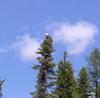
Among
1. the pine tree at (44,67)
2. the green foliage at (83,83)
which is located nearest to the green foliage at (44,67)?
the pine tree at (44,67)

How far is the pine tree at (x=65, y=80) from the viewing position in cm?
8981

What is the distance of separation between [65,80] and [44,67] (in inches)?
303

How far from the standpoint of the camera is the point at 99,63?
112 meters

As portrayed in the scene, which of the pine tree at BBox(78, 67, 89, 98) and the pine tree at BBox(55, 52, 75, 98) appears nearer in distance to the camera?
the pine tree at BBox(55, 52, 75, 98)

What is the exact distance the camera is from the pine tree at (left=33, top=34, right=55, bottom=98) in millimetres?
83375

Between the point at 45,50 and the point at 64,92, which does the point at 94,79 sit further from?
the point at 45,50

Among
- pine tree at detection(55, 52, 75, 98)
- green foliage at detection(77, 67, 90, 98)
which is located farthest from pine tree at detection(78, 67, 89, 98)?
pine tree at detection(55, 52, 75, 98)

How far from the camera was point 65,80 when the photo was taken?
90.5 meters

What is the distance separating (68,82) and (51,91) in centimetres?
411

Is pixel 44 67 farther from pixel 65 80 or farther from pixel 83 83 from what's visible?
pixel 83 83

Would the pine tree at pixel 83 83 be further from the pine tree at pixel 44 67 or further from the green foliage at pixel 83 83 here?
the pine tree at pixel 44 67

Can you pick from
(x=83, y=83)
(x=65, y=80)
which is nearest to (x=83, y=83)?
(x=83, y=83)

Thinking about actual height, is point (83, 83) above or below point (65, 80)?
above

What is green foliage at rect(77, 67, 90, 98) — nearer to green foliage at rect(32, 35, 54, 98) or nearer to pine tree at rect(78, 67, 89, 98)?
pine tree at rect(78, 67, 89, 98)
